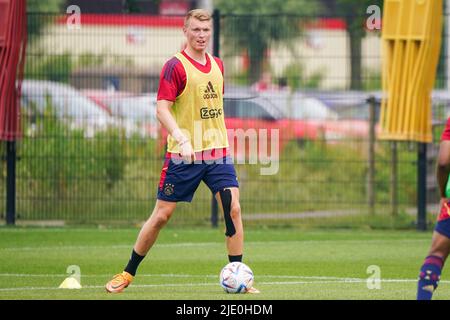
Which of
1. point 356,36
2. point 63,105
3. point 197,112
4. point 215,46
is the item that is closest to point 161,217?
point 197,112

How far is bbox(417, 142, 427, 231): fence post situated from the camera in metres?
18.9

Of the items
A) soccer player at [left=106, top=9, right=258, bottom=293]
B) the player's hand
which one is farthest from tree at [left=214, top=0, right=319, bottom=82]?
the player's hand

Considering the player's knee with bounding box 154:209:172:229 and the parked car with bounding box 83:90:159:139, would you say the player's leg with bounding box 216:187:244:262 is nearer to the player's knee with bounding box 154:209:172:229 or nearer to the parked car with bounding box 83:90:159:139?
the player's knee with bounding box 154:209:172:229

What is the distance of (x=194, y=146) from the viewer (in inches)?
437

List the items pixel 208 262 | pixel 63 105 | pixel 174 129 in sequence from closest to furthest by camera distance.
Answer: pixel 174 129 < pixel 208 262 < pixel 63 105

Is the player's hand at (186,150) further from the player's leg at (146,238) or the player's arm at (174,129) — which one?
the player's leg at (146,238)

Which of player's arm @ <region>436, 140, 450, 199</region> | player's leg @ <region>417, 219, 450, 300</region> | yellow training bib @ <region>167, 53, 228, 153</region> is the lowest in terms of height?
player's leg @ <region>417, 219, 450, 300</region>

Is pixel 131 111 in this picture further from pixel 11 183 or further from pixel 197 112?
pixel 197 112

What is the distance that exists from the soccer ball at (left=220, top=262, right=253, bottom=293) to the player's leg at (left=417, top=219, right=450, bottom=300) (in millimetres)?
2191

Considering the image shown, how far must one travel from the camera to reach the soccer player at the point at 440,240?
29.2 ft

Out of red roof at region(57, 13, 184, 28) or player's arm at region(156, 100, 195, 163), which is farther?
red roof at region(57, 13, 184, 28)

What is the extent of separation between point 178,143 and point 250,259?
14.0 feet

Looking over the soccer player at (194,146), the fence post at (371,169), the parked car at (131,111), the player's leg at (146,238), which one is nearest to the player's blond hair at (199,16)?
the soccer player at (194,146)

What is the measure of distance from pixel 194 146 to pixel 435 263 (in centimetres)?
288
